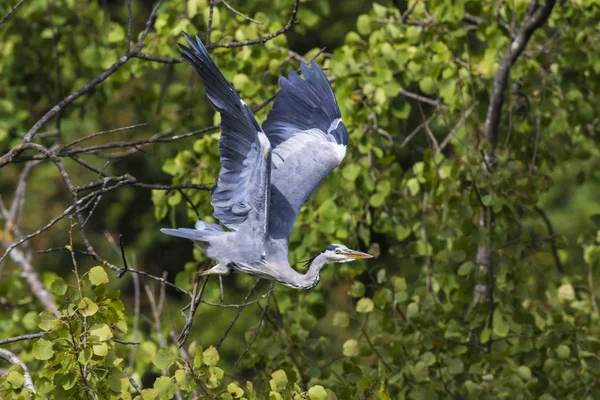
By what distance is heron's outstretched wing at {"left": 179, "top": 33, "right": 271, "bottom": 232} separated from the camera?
2.92 meters

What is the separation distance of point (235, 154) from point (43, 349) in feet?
3.60

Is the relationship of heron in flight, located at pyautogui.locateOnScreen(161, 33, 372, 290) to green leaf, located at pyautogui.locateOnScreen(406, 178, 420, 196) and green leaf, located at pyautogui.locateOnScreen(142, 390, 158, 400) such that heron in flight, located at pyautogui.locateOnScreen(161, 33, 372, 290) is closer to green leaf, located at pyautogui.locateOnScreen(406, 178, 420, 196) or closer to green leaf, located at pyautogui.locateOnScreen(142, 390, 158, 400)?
green leaf, located at pyautogui.locateOnScreen(406, 178, 420, 196)

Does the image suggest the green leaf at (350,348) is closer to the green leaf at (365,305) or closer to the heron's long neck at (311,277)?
the green leaf at (365,305)

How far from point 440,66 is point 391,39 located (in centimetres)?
26

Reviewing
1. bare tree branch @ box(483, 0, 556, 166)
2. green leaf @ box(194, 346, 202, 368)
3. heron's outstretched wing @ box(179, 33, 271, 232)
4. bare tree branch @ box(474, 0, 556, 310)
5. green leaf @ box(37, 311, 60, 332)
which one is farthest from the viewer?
bare tree branch @ box(483, 0, 556, 166)

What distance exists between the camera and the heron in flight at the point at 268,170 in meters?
2.99

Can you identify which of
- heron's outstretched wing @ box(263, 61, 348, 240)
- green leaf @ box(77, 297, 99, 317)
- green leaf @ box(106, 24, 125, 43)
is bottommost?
heron's outstretched wing @ box(263, 61, 348, 240)

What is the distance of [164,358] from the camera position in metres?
2.53

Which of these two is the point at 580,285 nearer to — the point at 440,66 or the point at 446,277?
the point at 446,277

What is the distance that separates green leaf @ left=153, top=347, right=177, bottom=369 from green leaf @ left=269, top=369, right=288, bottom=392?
29cm

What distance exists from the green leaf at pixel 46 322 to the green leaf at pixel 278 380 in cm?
61

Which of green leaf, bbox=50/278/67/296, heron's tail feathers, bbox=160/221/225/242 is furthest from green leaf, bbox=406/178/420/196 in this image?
green leaf, bbox=50/278/67/296

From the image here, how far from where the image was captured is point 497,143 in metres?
4.34

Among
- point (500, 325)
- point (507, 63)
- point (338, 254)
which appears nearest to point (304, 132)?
point (338, 254)
